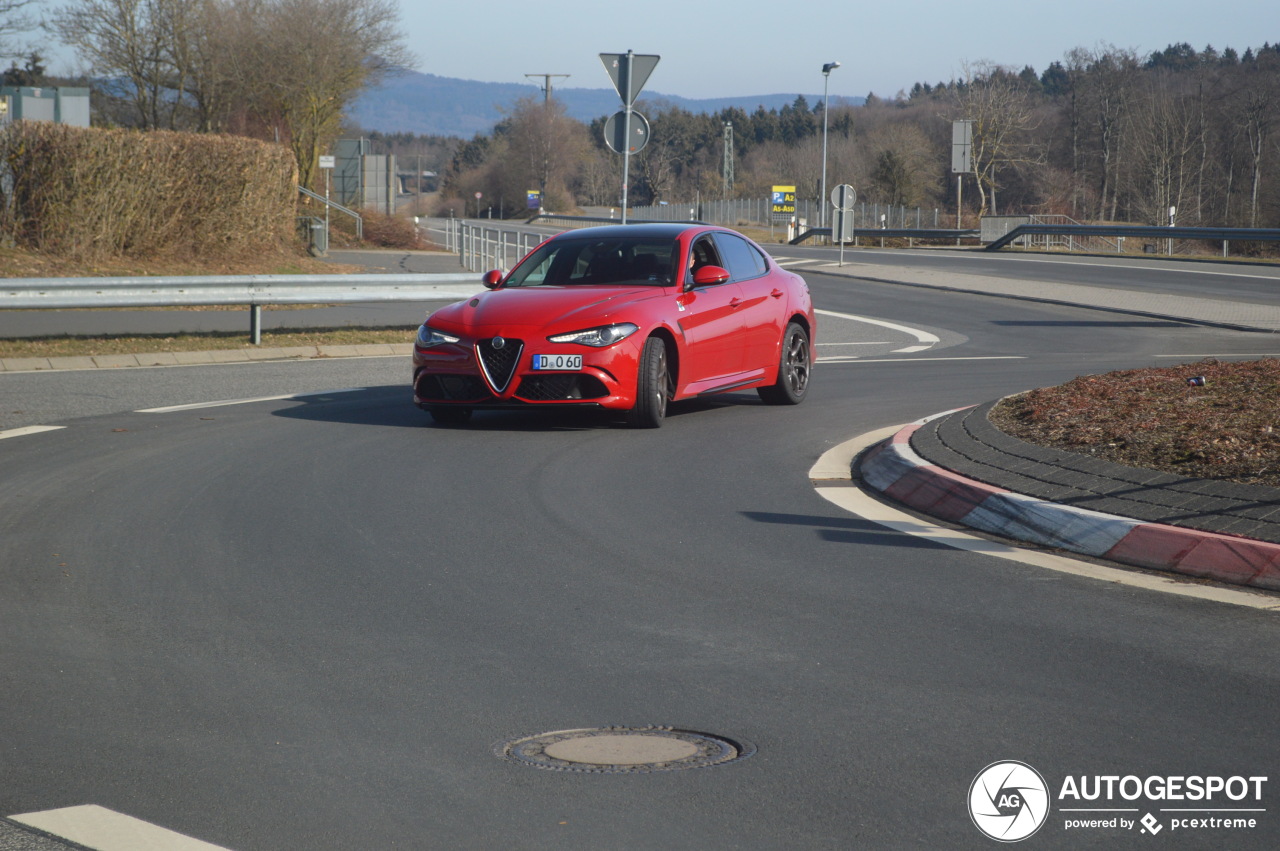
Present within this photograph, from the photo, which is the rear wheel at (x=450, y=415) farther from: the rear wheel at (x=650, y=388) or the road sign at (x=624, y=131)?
the road sign at (x=624, y=131)

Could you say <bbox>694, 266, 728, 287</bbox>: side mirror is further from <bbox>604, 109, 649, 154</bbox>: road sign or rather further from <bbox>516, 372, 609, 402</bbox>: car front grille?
<bbox>604, 109, 649, 154</bbox>: road sign

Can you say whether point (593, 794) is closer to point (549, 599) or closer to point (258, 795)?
point (258, 795)

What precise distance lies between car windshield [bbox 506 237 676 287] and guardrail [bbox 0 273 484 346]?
19.1ft

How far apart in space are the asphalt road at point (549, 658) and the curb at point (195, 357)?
18.2 feet

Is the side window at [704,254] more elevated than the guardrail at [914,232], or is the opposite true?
the guardrail at [914,232]

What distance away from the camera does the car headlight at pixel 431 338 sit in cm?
A: 1054

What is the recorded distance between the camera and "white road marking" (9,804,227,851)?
3254 mm

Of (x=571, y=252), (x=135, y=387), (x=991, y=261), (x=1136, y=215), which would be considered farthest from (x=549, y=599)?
(x=1136, y=215)

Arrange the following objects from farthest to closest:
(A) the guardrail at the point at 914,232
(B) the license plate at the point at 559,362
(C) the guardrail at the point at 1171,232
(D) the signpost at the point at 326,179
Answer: (A) the guardrail at the point at 914,232 → (D) the signpost at the point at 326,179 → (C) the guardrail at the point at 1171,232 → (B) the license plate at the point at 559,362

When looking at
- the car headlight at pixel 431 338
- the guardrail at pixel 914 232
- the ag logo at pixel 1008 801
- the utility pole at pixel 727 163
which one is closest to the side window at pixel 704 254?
the car headlight at pixel 431 338

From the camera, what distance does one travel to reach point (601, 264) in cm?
1144

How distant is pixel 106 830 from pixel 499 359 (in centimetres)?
715

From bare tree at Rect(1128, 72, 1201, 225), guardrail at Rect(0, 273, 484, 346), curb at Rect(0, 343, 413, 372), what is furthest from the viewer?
bare tree at Rect(1128, 72, 1201, 225)

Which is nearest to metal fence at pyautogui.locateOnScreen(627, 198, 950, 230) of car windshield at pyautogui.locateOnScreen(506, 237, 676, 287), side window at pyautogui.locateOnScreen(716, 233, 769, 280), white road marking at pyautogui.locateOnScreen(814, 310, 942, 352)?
white road marking at pyautogui.locateOnScreen(814, 310, 942, 352)
